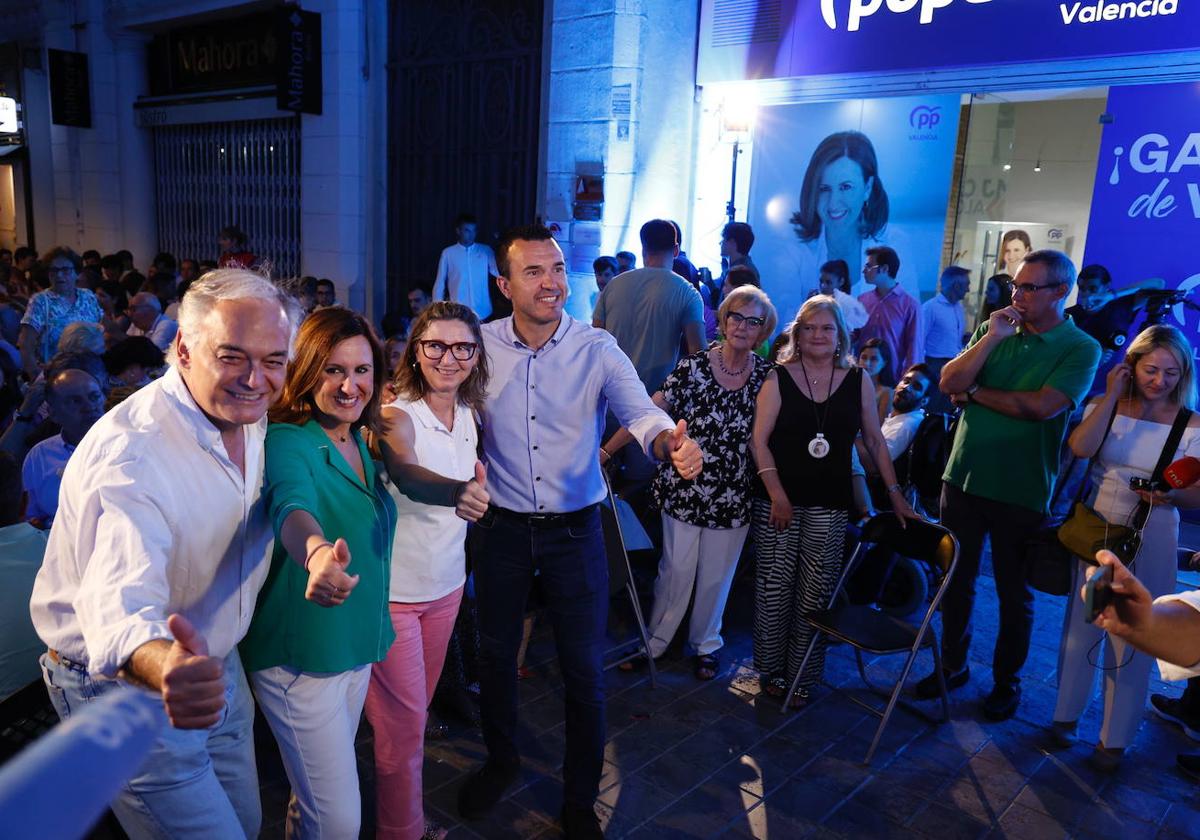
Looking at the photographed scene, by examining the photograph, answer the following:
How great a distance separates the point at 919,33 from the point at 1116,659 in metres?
5.53

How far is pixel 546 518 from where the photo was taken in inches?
116

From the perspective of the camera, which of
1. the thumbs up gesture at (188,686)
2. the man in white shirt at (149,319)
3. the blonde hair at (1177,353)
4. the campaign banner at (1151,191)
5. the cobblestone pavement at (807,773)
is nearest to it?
the thumbs up gesture at (188,686)

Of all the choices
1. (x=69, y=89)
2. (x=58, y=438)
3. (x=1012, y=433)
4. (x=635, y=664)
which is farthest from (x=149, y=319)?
(x=69, y=89)

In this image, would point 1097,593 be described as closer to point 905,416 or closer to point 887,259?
point 905,416

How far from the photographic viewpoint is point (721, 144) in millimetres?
8781

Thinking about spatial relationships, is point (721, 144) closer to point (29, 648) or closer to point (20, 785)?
point (29, 648)

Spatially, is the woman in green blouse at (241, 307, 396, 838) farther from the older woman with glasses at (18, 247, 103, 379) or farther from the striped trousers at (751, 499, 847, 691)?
the older woman with glasses at (18, 247, 103, 379)

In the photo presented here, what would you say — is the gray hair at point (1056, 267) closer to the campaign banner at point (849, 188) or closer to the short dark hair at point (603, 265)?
the campaign banner at point (849, 188)

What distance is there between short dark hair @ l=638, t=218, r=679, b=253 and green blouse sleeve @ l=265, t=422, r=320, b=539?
3.55 m

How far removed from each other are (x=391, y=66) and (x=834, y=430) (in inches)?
347

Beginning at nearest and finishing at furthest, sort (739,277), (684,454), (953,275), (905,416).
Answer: (684,454) → (905,416) → (739,277) → (953,275)

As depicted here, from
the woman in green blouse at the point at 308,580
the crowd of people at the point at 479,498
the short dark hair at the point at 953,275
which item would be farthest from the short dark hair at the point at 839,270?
the woman in green blouse at the point at 308,580

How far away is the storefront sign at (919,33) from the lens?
6211mm

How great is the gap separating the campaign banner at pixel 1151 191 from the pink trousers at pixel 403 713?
20.5 ft
